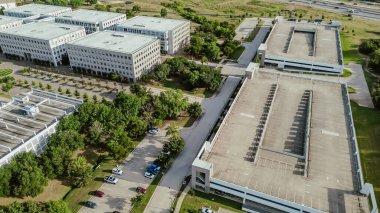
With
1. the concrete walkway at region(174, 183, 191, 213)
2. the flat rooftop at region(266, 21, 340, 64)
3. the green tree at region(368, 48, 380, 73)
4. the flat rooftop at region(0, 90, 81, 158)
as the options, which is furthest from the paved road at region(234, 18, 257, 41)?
the concrete walkway at region(174, 183, 191, 213)

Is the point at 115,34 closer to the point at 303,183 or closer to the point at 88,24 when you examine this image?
the point at 88,24

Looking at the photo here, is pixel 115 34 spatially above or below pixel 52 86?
above

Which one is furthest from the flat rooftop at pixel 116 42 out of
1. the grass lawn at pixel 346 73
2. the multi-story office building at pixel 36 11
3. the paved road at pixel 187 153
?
the grass lawn at pixel 346 73

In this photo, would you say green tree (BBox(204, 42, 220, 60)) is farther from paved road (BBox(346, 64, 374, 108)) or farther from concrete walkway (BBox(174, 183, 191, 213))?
concrete walkway (BBox(174, 183, 191, 213))

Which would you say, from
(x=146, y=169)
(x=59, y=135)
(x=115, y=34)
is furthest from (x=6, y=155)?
(x=115, y=34)

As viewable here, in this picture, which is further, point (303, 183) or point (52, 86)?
point (52, 86)
